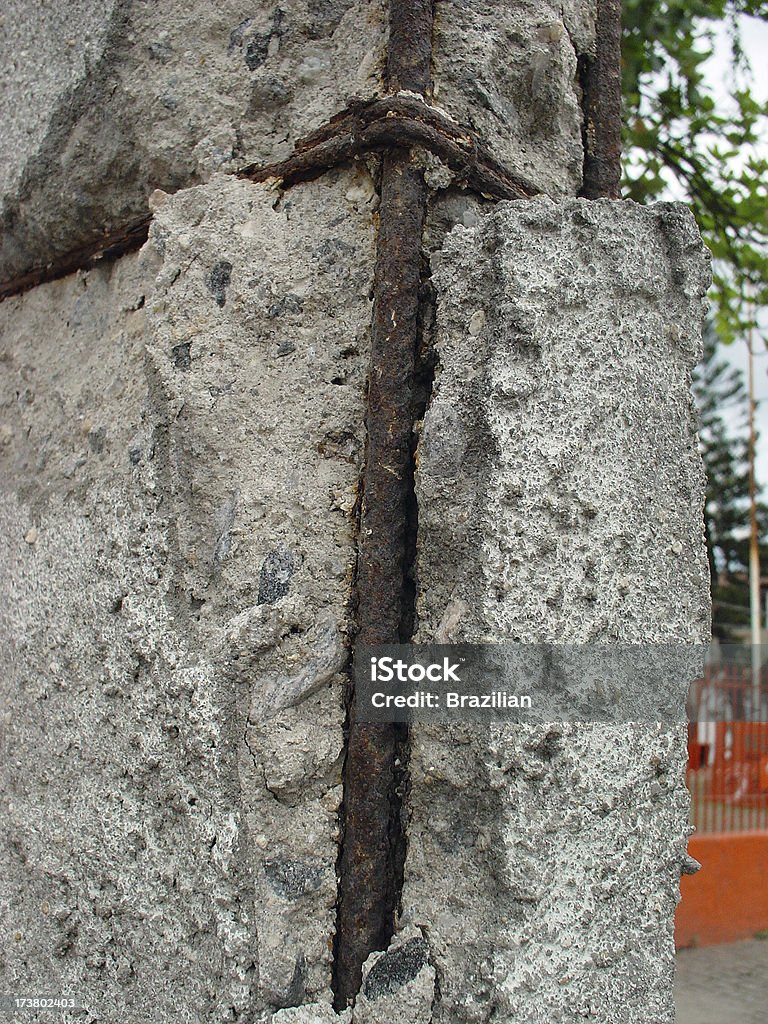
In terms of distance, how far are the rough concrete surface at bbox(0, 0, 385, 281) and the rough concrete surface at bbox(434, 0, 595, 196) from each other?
9 centimetres

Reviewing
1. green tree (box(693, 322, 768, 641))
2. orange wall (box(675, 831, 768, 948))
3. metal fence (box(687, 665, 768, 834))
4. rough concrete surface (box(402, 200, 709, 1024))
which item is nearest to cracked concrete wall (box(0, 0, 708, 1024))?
rough concrete surface (box(402, 200, 709, 1024))

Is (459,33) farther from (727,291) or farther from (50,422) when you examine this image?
(727,291)

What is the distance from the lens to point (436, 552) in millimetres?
984

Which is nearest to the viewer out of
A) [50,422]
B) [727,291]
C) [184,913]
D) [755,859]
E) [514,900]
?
[514,900]

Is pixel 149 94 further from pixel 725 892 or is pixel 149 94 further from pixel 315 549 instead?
pixel 725 892

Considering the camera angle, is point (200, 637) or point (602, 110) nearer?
point (200, 637)

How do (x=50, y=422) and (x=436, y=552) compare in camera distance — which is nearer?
(x=436, y=552)

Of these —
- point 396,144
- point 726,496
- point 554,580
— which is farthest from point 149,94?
point 726,496

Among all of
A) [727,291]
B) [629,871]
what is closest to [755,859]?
[727,291]

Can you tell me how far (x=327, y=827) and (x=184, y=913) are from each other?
18 centimetres

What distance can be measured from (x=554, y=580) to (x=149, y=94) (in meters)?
0.82

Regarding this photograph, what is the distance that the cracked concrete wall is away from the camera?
95 centimetres

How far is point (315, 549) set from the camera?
105cm

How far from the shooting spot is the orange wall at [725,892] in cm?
457
